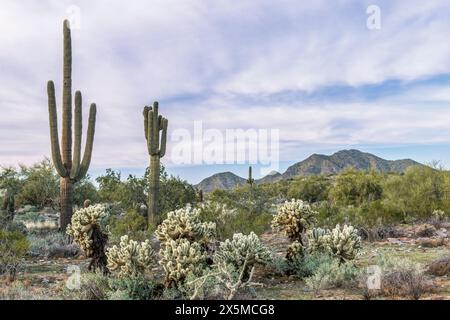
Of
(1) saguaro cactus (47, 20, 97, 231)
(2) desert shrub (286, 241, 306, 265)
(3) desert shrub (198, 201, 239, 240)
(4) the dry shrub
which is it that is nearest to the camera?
(4) the dry shrub

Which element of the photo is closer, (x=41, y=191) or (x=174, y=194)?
(x=174, y=194)

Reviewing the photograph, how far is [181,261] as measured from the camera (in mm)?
5480

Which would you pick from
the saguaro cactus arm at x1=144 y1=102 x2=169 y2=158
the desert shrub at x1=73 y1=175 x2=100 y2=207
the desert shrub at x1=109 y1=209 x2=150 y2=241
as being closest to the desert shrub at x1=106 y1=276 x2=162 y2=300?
the desert shrub at x1=109 y1=209 x2=150 y2=241

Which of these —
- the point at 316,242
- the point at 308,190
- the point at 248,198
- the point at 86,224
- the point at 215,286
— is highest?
the point at 308,190

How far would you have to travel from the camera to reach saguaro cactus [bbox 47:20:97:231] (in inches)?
576

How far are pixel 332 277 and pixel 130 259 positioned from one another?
2562 millimetres

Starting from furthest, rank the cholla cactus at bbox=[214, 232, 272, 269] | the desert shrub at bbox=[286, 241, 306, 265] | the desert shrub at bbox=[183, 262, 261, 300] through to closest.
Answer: the desert shrub at bbox=[286, 241, 306, 265] → the cholla cactus at bbox=[214, 232, 272, 269] → the desert shrub at bbox=[183, 262, 261, 300]

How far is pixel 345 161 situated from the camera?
7388 centimetres

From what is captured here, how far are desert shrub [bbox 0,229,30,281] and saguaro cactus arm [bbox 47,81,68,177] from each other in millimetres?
5866

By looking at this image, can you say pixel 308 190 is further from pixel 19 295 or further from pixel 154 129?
pixel 19 295

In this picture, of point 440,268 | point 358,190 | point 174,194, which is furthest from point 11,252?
point 358,190

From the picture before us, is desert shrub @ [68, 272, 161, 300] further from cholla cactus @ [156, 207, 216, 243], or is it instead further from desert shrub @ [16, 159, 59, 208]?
desert shrub @ [16, 159, 59, 208]

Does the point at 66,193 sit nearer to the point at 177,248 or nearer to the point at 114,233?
the point at 114,233

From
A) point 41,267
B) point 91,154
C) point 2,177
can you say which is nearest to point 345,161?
point 2,177
